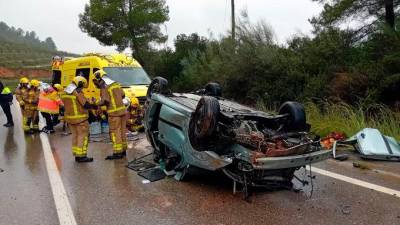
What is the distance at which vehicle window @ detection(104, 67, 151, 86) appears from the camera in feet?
43.2

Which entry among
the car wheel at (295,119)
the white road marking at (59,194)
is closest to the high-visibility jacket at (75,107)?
the white road marking at (59,194)

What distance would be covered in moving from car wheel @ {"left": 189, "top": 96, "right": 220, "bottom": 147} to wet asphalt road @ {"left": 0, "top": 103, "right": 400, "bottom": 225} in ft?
2.37

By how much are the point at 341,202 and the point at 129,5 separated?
2769cm

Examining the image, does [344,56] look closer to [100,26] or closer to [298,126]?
[298,126]

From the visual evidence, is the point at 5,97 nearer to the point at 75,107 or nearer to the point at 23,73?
the point at 75,107

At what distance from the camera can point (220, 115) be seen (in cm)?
545

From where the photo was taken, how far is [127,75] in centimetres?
1350

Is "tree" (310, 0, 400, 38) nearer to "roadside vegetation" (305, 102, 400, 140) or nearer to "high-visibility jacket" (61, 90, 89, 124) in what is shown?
"roadside vegetation" (305, 102, 400, 140)

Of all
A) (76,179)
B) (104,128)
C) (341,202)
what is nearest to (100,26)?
(104,128)

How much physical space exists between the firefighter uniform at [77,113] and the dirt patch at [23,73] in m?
58.4

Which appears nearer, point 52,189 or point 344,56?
point 52,189

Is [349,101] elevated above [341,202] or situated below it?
above

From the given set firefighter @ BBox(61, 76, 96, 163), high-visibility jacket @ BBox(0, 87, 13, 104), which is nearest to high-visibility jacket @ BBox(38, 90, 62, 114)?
high-visibility jacket @ BBox(0, 87, 13, 104)

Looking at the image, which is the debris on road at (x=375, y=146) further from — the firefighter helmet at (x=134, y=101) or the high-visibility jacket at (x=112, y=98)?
the firefighter helmet at (x=134, y=101)
